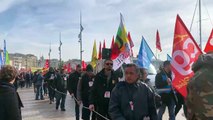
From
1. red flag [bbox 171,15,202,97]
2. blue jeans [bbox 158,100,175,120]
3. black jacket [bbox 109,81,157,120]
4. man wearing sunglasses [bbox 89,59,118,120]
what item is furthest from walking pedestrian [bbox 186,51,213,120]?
blue jeans [bbox 158,100,175,120]

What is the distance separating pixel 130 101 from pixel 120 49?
493 centimetres

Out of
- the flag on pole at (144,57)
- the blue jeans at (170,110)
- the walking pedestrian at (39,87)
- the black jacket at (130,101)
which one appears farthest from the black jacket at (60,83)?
the black jacket at (130,101)

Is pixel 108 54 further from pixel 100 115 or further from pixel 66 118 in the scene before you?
pixel 66 118

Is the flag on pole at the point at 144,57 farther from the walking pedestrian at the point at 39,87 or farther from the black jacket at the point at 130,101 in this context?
the walking pedestrian at the point at 39,87

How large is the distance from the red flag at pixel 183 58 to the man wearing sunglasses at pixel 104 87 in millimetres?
1912

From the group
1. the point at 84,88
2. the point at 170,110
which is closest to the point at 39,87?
the point at 84,88

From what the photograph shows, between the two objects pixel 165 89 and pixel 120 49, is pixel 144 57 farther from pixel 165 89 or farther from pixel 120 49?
pixel 165 89

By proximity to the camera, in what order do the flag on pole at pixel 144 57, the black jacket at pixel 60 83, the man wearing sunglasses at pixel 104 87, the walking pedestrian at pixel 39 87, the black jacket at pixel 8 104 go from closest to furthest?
the black jacket at pixel 8 104
the man wearing sunglasses at pixel 104 87
the flag on pole at pixel 144 57
the black jacket at pixel 60 83
the walking pedestrian at pixel 39 87

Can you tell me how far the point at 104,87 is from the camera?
7.16 metres

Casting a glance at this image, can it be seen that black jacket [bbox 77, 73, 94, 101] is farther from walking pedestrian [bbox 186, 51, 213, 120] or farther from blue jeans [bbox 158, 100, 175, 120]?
walking pedestrian [bbox 186, 51, 213, 120]

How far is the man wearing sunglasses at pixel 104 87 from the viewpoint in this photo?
281 inches

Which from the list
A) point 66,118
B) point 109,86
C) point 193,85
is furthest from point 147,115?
point 66,118

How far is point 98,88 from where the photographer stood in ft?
23.5

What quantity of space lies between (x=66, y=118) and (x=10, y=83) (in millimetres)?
7671
